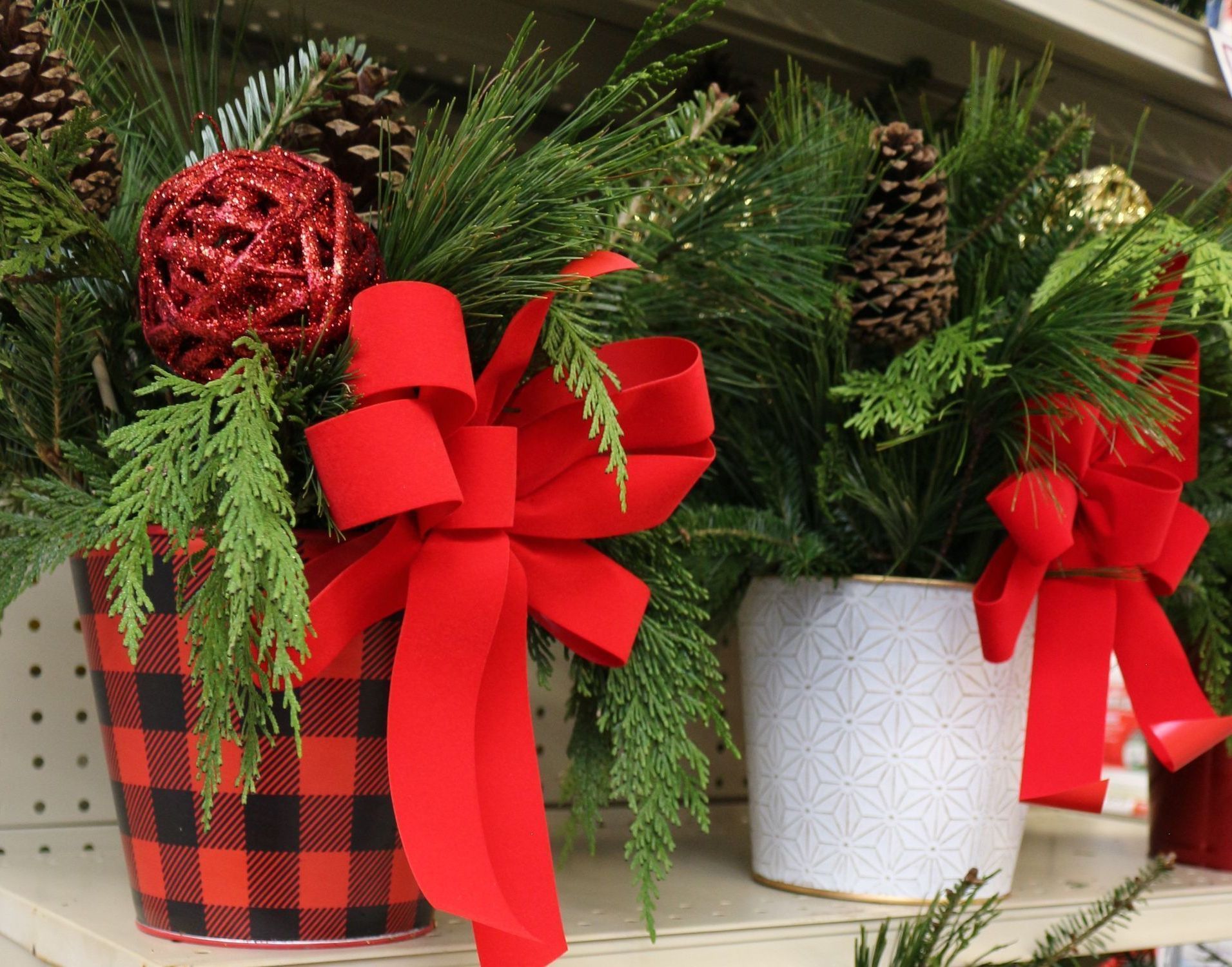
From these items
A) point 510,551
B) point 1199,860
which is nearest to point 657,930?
point 510,551

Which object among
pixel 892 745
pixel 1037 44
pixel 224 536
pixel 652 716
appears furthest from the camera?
pixel 1037 44

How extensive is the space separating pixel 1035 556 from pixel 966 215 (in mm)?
177

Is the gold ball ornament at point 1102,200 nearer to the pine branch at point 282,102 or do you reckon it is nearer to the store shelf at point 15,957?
the pine branch at point 282,102

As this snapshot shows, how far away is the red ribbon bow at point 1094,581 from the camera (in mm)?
479

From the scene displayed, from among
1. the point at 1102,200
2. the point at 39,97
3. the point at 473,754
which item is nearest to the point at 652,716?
the point at 473,754

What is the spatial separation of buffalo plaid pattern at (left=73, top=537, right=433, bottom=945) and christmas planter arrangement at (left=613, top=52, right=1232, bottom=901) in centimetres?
18

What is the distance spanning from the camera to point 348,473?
0.33 m

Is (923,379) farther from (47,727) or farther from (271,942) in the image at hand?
(47,727)

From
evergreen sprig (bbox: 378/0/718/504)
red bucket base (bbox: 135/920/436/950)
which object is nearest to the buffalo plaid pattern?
red bucket base (bbox: 135/920/436/950)

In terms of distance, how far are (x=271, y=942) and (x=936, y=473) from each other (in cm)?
33

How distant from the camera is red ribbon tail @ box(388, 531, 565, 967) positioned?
0.34 meters

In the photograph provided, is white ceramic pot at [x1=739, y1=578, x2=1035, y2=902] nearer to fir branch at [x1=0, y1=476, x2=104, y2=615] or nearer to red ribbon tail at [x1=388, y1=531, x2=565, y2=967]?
red ribbon tail at [x1=388, y1=531, x2=565, y2=967]

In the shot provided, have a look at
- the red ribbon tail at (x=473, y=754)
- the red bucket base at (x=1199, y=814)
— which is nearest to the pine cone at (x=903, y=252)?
the red ribbon tail at (x=473, y=754)

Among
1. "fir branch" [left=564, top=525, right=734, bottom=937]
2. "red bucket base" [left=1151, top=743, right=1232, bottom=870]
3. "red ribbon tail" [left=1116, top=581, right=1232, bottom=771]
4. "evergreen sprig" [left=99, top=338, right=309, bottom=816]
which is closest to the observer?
"evergreen sprig" [left=99, top=338, right=309, bottom=816]
